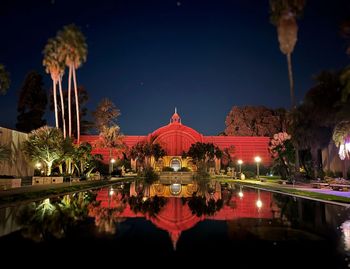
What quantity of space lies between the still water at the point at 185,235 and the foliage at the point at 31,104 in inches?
1270

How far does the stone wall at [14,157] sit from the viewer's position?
26531 millimetres

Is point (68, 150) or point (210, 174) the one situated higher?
point (68, 150)

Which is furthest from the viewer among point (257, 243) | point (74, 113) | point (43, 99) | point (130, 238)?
point (74, 113)

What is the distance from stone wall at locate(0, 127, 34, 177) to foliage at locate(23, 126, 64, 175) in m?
1.09

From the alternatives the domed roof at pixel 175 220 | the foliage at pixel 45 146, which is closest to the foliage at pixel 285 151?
the domed roof at pixel 175 220

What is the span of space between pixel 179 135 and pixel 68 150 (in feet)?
81.8

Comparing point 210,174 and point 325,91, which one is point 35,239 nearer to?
point 325,91

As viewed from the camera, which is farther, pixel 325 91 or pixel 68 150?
pixel 68 150

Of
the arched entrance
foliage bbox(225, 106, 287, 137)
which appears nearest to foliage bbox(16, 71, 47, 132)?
the arched entrance

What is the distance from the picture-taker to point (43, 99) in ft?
140

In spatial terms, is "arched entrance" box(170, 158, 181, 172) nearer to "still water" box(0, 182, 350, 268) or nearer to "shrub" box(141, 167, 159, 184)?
"shrub" box(141, 167, 159, 184)

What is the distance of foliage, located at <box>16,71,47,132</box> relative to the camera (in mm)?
41469

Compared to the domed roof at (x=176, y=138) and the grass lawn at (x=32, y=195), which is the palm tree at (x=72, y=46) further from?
the domed roof at (x=176, y=138)

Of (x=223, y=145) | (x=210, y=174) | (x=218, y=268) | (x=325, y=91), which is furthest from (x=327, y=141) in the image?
(x=218, y=268)
